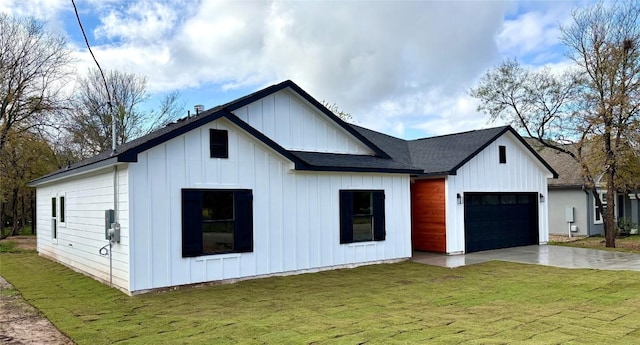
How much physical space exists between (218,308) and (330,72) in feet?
53.7

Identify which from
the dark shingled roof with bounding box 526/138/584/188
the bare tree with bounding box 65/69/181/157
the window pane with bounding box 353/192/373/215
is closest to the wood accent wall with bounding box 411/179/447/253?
the window pane with bounding box 353/192/373/215

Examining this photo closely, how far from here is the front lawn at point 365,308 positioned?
19.0ft

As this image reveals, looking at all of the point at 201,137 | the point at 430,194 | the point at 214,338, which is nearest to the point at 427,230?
the point at 430,194

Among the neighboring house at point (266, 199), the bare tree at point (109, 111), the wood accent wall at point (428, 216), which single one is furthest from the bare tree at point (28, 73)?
the wood accent wall at point (428, 216)

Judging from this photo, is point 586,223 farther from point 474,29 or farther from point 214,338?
point 214,338

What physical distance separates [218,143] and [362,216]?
4.27 m

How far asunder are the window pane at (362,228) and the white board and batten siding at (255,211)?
0.60 ft

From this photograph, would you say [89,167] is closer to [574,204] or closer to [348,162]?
[348,162]

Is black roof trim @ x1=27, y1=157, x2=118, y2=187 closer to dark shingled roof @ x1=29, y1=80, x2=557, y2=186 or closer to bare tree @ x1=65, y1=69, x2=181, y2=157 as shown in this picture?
dark shingled roof @ x1=29, y1=80, x2=557, y2=186

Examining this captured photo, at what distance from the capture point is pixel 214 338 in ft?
19.0

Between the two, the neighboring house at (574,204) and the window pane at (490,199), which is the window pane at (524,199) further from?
the neighboring house at (574,204)

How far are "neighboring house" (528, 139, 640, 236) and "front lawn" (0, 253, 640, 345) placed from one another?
11.2 m

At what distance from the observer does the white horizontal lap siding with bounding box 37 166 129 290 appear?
890cm

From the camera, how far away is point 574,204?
21047 millimetres
